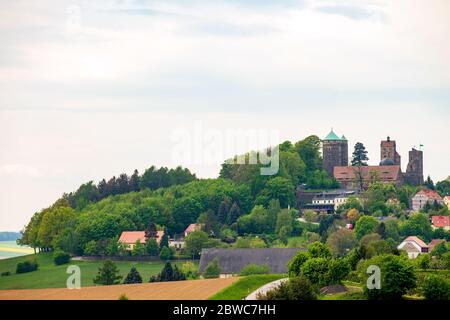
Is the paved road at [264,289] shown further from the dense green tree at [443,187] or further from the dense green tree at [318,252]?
the dense green tree at [443,187]

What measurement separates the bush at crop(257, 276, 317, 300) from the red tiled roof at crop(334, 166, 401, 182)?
82426mm

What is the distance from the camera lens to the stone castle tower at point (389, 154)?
158000 mm

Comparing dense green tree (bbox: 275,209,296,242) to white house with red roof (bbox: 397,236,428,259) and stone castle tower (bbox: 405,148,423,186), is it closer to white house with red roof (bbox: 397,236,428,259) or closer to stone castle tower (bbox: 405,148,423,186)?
white house with red roof (bbox: 397,236,428,259)

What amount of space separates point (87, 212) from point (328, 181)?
24879mm

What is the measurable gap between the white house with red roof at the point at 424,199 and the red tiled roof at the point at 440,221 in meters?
6.05

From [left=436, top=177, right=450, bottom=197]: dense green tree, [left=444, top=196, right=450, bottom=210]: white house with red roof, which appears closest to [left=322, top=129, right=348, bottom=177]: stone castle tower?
[left=436, top=177, right=450, bottom=197]: dense green tree

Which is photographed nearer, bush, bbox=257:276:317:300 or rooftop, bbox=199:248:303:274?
bush, bbox=257:276:317:300

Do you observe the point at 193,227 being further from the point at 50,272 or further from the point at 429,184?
the point at 429,184

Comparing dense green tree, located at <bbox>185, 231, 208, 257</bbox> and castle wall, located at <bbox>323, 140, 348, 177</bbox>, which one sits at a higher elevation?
castle wall, located at <bbox>323, 140, 348, 177</bbox>

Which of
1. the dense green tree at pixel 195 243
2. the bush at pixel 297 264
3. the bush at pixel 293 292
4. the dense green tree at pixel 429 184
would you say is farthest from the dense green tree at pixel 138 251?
the bush at pixel 293 292

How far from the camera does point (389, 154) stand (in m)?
159

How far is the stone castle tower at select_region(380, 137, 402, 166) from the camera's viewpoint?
158000mm
